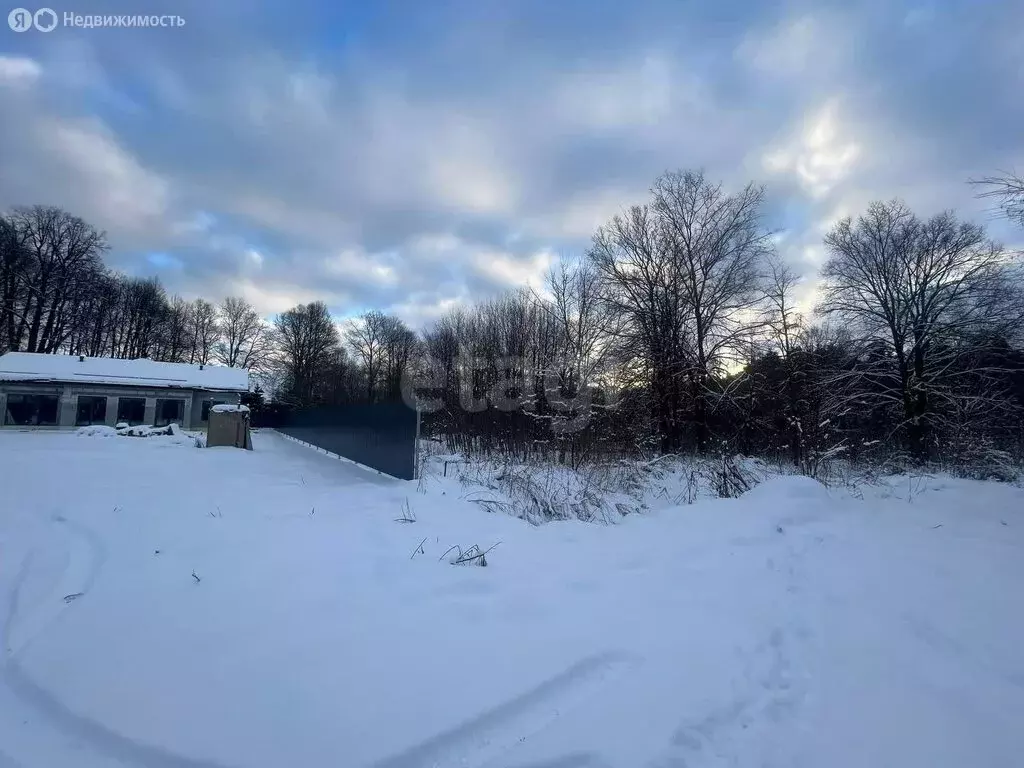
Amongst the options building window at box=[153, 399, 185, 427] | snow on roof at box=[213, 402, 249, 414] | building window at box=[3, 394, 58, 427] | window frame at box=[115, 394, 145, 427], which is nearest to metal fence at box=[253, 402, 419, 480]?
snow on roof at box=[213, 402, 249, 414]

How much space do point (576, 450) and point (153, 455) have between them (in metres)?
12.4

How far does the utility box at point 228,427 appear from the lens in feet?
59.1

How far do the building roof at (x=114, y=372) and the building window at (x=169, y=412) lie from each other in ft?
3.85

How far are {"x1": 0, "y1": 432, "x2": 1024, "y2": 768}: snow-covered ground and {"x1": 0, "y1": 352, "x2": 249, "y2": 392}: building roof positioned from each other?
25647 mm

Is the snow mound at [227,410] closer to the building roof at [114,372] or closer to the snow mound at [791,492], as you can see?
the building roof at [114,372]

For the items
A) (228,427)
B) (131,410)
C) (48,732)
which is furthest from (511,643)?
(131,410)

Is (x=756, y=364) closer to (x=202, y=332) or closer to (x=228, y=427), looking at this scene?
(x=228, y=427)

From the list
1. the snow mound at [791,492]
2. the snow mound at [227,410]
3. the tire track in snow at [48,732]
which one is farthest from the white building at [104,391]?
the snow mound at [791,492]

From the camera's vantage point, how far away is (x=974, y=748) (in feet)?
7.19

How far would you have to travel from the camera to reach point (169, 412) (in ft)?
92.5

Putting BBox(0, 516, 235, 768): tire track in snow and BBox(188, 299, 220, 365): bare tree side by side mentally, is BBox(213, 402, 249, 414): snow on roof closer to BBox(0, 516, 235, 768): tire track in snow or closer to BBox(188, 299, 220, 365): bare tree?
BBox(0, 516, 235, 768): tire track in snow

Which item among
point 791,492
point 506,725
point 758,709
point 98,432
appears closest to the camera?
point 506,725

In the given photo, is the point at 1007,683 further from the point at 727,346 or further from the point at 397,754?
the point at 727,346

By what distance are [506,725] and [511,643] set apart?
2.41ft
